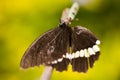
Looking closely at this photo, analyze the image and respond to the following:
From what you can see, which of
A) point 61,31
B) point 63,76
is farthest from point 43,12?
point 61,31

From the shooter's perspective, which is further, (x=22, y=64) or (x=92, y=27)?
(x=92, y=27)

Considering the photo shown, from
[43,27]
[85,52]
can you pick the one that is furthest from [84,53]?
[43,27]

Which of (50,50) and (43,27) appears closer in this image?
(50,50)

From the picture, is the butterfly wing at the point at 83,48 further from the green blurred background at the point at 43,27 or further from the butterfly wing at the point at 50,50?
the green blurred background at the point at 43,27

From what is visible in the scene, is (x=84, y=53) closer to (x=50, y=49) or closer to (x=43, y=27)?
(x=50, y=49)

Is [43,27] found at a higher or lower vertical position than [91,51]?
higher

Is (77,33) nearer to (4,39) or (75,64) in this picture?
(75,64)

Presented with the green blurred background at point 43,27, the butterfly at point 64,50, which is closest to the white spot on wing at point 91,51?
the butterfly at point 64,50
